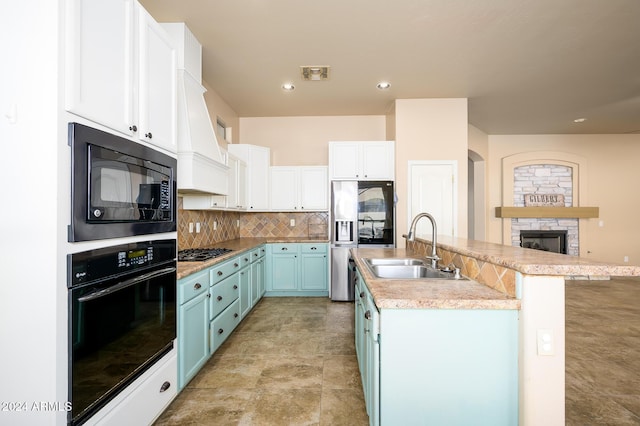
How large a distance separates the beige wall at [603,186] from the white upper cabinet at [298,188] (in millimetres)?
3839

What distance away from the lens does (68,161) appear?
3.75 ft

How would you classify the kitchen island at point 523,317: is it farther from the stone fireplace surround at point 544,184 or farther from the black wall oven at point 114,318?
the stone fireplace surround at point 544,184

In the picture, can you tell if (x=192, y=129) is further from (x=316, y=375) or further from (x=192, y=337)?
(x=316, y=375)

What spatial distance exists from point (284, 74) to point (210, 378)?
319cm

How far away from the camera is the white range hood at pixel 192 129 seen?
2338 mm

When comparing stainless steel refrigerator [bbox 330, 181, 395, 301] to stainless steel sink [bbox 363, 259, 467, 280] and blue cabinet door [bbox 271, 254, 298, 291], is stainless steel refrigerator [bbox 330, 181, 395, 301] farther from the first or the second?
stainless steel sink [bbox 363, 259, 467, 280]

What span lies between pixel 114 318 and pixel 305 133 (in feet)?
13.7

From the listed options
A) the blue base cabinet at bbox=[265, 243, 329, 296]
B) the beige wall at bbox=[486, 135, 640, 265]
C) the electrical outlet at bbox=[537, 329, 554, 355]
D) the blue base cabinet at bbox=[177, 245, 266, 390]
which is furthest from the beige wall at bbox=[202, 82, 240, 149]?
the beige wall at bbox=[486, 135, 640, 265]

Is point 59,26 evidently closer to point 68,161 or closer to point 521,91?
point 68,161

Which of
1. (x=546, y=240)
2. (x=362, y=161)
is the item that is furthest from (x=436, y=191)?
(x=546, y=240)

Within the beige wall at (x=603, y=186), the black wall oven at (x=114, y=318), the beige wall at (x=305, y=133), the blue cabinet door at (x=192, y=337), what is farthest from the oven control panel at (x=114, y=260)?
the beige wall at (x=603, y=186)

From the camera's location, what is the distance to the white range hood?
234cm

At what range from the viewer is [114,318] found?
1.38 metres

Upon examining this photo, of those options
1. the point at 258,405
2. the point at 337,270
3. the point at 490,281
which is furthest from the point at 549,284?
the point at 337,270
